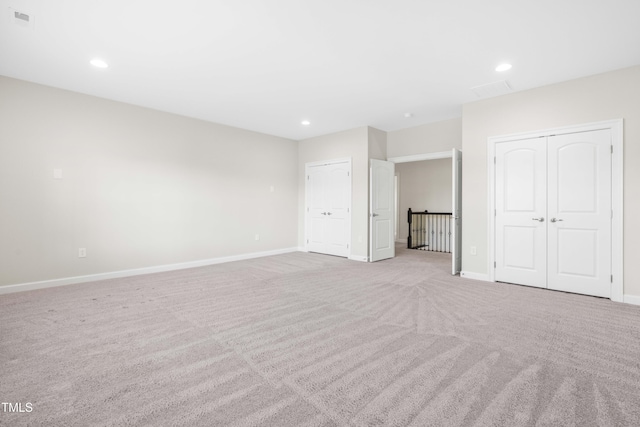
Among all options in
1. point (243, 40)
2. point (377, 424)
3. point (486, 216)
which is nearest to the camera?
point (377, 424)

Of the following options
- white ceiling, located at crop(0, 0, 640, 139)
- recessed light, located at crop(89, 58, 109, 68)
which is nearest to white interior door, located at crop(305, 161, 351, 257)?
white ceiling, located at crop(0, 0, 640, 139)

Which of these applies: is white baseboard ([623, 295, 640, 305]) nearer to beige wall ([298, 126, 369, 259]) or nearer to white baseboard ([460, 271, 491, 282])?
white baseboard ([460, 271, 491, 282])

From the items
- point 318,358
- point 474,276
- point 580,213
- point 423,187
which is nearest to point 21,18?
point 318,358

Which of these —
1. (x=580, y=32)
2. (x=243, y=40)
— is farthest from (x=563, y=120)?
(x=243, y=40)

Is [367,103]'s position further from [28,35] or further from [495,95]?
[28,35]

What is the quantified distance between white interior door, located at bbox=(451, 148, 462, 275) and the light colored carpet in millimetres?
1078

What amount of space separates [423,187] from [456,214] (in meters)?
4.44

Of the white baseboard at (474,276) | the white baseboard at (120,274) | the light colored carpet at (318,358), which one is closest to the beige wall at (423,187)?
the white baseboard at (474,276)

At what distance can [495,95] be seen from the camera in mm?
4180

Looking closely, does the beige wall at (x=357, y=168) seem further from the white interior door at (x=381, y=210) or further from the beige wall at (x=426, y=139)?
the beige wall at (x=426, y=139)

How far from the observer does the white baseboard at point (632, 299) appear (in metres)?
3.28

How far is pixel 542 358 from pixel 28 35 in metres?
5.26

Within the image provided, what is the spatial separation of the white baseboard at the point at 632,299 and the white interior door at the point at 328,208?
163 inches

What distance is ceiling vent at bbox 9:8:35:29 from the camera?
8.07ft
